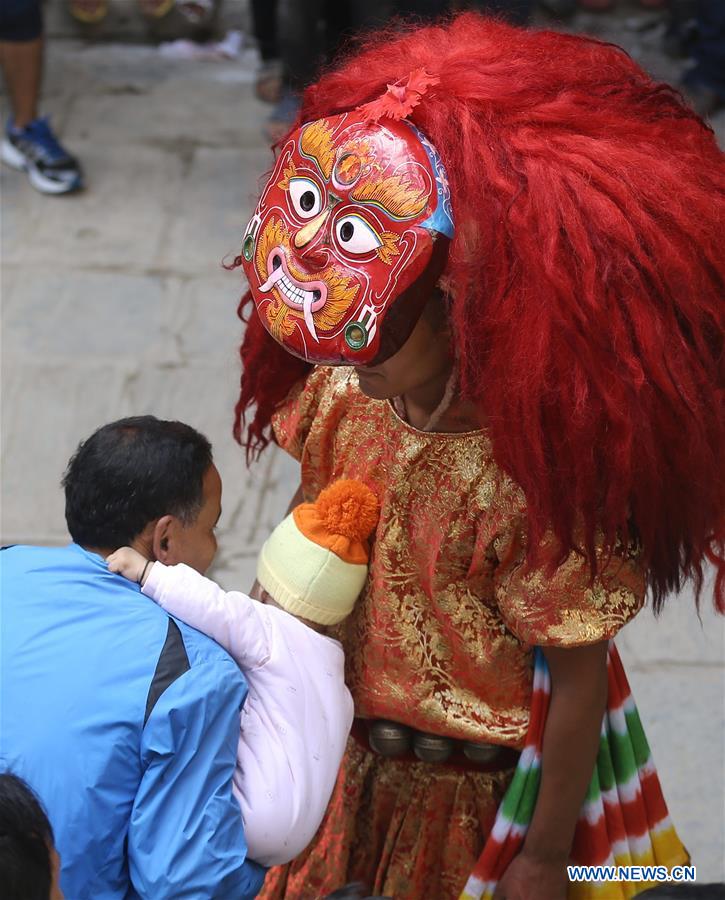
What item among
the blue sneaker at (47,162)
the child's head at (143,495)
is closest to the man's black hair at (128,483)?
the child's head at (143,495)

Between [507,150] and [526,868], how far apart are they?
1062 mm

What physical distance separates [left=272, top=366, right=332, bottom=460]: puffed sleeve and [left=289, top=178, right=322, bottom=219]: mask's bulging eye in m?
0.38

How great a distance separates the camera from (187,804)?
1612mm

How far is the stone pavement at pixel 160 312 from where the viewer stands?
3.19 metres

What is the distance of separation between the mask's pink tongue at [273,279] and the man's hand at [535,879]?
37.0 inches

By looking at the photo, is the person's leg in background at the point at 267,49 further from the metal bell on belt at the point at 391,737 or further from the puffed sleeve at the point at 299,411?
the metal bell on belt at the point at 391,737

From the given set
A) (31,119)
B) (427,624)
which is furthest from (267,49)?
(427,624)

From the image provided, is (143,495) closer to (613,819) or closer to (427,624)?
(427,624)

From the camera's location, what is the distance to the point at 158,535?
1841 mm

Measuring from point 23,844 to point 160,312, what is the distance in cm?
309

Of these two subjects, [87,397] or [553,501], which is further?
[87,397]

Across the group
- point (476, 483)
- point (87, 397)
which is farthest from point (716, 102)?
point (476, 483)

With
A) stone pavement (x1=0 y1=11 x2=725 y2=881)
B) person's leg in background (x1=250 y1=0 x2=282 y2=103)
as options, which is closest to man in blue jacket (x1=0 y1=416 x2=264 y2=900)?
stone pavement (x1=0 y1=11 x2=725 y2=881)

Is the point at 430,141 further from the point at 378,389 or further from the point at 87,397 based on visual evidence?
the point at 87,397
